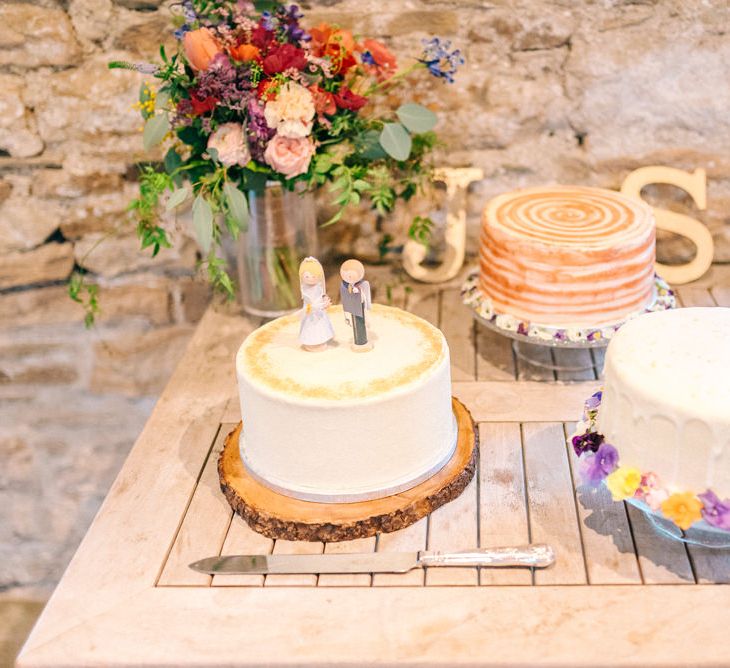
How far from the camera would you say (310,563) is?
1.18m

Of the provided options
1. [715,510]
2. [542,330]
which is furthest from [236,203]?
[715,510]

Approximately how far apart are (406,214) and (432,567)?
1014 mm

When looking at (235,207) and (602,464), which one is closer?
(602,464)

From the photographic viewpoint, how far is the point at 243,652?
1.06m

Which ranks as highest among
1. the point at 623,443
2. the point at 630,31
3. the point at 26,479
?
the point at 630,31

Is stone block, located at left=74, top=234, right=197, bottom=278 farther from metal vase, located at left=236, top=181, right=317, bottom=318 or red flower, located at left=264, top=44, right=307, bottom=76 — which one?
red flower, located at left=264, top=44, right=307, bottom=76

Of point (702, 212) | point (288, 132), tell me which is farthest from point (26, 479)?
point (702, 212)

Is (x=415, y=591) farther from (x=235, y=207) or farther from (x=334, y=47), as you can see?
(x=334, y=47)

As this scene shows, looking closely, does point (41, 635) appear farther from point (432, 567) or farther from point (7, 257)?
point (7, 257)

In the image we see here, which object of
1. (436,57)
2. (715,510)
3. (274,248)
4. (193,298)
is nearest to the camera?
(715,510)

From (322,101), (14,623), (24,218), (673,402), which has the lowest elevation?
(14,623)

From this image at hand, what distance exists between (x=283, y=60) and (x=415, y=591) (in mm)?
904

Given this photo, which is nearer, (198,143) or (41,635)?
(41,635)

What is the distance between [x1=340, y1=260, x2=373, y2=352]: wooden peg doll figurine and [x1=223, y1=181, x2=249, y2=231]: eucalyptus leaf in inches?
12.4
